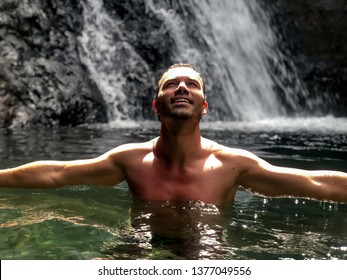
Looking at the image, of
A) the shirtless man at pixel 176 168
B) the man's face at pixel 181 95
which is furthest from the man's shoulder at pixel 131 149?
the man's face at pixel 181 95

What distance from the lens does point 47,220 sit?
3.71 m

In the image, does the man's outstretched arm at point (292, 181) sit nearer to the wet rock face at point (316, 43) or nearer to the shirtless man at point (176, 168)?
the shirtless man at point (176, 168)

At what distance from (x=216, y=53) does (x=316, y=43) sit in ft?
16.2

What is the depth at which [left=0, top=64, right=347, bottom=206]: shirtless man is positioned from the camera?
365 centimetres

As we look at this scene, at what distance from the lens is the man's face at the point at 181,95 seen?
356 cm

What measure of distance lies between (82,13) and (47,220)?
12.3 m

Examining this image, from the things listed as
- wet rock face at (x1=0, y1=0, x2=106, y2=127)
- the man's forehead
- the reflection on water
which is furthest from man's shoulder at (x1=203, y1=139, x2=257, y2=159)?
wet rock face at (x1=0, y1=0, x2=106, y2=127)

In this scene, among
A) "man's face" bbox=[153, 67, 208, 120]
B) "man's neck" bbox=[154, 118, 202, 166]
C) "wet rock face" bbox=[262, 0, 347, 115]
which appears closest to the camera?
"man's face" bbox=[153, 67, 208, 120]

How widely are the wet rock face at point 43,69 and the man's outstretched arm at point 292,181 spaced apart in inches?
364

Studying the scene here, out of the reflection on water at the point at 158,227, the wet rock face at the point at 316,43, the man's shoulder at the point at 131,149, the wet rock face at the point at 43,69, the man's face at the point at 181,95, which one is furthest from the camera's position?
the wet rock face at the point at 316,43

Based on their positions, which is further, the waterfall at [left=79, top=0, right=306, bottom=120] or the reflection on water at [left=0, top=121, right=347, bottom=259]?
the waterfall at [left=79, top=0, right=306, bottom=120]

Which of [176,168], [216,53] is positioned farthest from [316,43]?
[176,168]

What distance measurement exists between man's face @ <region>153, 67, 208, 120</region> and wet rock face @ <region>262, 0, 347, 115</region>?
52.0ft

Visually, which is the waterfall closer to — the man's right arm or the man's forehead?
the man's right arm
